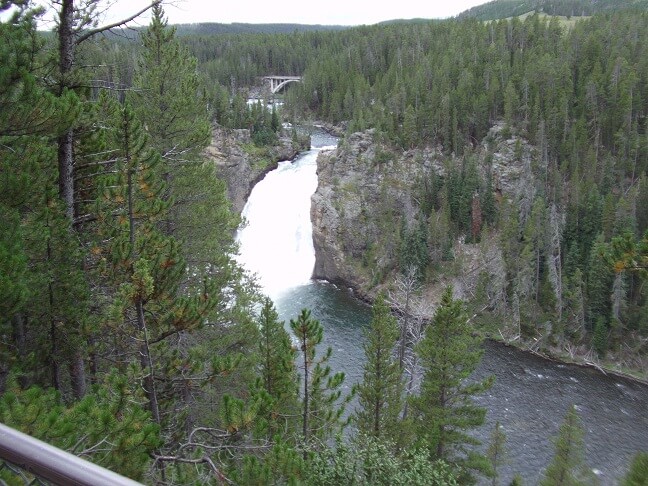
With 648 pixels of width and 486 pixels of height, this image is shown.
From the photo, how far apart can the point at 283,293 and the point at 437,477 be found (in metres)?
36.1

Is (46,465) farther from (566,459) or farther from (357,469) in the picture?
(566,459)

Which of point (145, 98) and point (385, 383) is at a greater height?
point (145, 98)

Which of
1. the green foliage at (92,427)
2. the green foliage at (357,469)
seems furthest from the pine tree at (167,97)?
the green foliage at (92,427)

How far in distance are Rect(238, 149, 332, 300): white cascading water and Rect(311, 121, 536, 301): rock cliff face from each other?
2.15 m

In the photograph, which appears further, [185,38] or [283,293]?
[185,38]

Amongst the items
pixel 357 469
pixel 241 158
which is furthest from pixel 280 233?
pixel 357 469

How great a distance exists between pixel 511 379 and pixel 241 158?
4540 centimetres

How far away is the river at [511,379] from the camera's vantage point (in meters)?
27.1

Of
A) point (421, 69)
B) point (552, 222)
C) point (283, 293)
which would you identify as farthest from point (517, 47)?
point (283, 293)

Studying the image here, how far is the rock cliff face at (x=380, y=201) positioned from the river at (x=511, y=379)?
110 inches

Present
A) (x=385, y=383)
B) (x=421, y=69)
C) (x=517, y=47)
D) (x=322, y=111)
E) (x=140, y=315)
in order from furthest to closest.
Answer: (x=322, y=111) < (x=517, y=47) < (x=421, y=69) < (x=385, y=383) < (x=140, y=315)

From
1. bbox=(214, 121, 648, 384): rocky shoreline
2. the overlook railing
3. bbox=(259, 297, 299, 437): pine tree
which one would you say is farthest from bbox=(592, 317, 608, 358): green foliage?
the overlook railing

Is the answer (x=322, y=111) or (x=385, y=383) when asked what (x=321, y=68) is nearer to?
(x=322, y=111)

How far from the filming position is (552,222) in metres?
44.9
